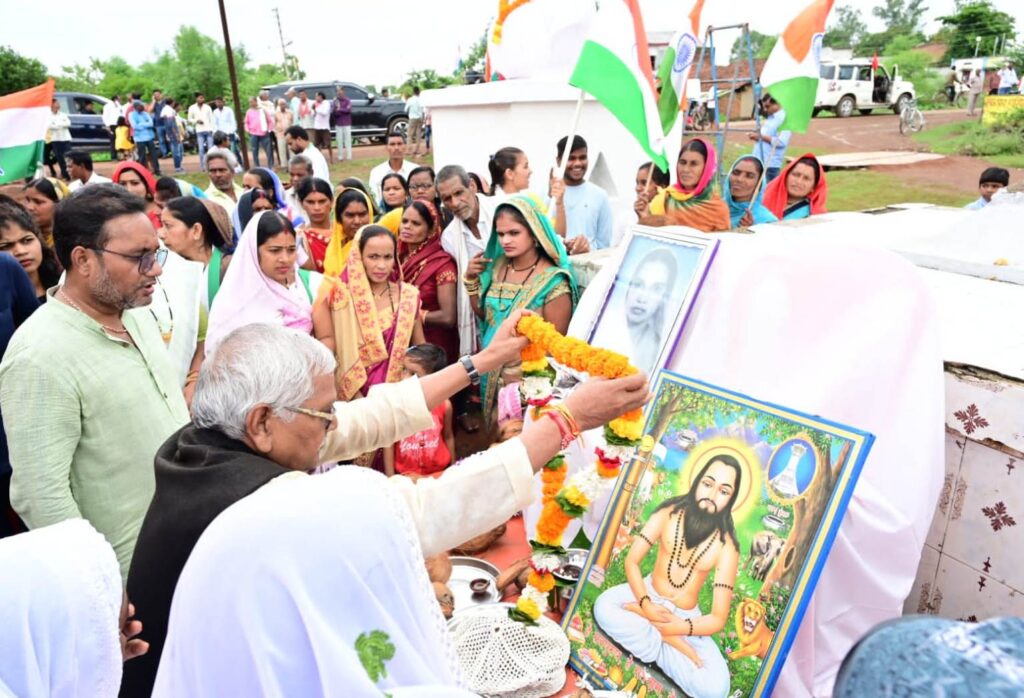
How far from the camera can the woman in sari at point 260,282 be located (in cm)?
416

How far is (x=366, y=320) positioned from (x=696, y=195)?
3.12 meters

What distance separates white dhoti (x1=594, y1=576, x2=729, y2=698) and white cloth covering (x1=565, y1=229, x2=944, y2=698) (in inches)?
10.0

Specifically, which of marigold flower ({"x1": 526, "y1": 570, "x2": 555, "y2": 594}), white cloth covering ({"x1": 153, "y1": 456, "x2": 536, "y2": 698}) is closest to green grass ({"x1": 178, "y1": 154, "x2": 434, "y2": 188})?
marigold flower ({"x1": 526, "y1": 570, "x2": 555, "y2": 594})

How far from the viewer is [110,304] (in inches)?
97.1

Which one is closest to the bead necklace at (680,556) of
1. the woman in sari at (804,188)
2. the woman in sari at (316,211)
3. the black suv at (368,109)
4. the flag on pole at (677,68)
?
the flag on pole at (677,68)

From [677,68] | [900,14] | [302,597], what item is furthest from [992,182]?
[900,14]

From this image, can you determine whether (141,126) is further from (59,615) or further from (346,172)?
(59,615)

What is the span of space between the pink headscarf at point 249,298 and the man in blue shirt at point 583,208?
2517 mm

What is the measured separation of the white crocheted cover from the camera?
2.41 metres

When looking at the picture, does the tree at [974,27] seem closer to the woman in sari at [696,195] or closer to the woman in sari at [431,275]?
the woman in sari at [696,195]

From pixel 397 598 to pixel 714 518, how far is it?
4.10 feet

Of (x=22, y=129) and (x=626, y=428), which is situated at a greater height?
(x=22, y=129)

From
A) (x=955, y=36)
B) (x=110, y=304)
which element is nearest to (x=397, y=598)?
(x=110, y=304)

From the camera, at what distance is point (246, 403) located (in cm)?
162
